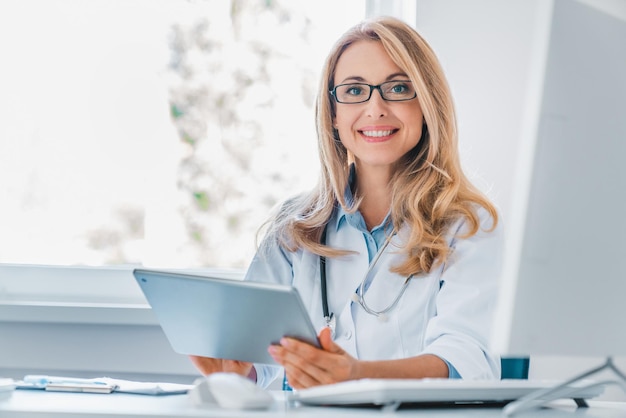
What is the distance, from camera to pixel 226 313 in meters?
1.16

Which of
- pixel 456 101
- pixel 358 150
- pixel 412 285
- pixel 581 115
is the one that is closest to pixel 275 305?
pixel 581 115

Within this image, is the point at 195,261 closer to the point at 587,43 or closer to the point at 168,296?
the point at 168,296

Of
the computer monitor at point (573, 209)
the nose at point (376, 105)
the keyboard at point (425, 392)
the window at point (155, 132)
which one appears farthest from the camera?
the window at point (155, 132)

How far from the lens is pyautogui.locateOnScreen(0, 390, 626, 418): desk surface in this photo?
2.90ft

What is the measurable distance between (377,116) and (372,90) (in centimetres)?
7

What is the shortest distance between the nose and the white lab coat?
0.28m

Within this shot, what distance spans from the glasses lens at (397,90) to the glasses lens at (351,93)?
5 centimetres

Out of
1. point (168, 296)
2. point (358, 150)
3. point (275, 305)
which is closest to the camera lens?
point (275, 305)

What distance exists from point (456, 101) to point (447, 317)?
0.86 m

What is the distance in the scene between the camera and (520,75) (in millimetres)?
2197

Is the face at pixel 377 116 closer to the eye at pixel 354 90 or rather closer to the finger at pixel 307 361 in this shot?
the eye at pixel 354 90

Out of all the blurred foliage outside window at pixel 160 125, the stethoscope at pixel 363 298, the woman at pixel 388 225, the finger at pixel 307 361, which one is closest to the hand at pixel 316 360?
the finger at pixel 307 361

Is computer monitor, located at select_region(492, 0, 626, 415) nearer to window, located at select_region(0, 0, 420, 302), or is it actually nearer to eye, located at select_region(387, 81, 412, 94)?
eye, located at select_region(387, 81, 412, 94)

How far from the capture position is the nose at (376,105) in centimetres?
185
